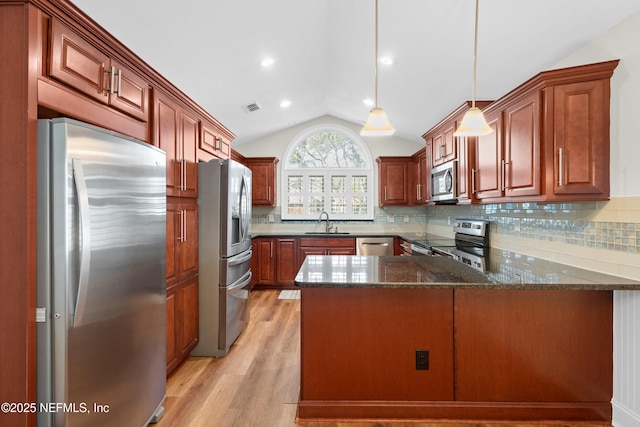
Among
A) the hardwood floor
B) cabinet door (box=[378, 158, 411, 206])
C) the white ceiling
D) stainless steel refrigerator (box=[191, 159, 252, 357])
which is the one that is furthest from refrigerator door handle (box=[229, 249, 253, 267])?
cabinet door (box=[378, 158, 411, 206])

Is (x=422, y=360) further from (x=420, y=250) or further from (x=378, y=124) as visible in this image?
(x=420, y=250)

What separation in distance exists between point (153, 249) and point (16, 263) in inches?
25.6

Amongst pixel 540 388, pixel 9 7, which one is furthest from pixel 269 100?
pixel 540 388

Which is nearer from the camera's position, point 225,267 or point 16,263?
point 16,263

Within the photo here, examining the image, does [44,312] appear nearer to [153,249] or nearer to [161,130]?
[153,249]

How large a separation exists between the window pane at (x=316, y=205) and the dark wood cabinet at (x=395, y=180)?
42.1 inches

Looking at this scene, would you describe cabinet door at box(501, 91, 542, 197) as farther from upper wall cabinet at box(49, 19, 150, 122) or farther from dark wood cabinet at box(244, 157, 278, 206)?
dark wood cabinet at box(244, 157, 278, 206)

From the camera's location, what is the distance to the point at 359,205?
19.7 feet

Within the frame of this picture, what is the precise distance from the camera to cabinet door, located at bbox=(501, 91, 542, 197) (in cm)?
220

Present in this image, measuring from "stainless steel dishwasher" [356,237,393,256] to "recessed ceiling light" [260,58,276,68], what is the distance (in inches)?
111

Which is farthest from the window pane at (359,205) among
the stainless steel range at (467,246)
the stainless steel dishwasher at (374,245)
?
the stainless steel range at (467,246)

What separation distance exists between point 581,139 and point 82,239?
2.59 m

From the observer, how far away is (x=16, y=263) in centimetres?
134

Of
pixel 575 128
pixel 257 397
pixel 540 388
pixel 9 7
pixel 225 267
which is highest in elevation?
pixel 9 7
